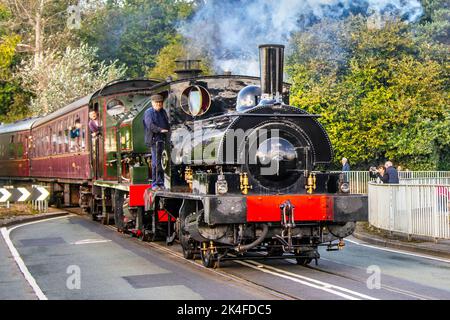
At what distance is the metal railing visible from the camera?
1691 cm

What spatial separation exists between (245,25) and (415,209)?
1404 centimetres

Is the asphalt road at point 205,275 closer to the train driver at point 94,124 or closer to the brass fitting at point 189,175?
the brass fitting at point 189,175

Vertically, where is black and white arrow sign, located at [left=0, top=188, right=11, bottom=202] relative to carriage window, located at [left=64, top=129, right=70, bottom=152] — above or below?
below

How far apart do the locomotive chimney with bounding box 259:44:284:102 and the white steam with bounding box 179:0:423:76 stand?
9592mm

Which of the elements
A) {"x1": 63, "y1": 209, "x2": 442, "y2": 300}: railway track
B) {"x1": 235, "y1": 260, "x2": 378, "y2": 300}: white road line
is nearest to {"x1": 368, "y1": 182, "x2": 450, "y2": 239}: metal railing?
{"x1": 63, "y1": 209, "x2": 442, "y2": 300}: railway track

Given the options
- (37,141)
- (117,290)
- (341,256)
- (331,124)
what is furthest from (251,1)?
(117,290)

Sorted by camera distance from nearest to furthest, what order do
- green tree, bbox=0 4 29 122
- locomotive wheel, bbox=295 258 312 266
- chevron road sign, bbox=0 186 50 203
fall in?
1. locomotive wheel, bbox=295 258 312 266
2. chevron road sign, bbox=0 186 50 203
3. green tree, bbox=0 4 29 122

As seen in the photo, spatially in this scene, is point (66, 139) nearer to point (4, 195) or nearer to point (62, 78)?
point (4, 195)

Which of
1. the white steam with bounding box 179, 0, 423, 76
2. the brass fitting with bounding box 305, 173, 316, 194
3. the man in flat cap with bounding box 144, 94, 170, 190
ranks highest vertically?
the white steam with bounding box 179, 0, 423, 76

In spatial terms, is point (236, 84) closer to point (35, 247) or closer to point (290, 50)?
point (35, 247)

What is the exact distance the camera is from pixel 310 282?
11422mm

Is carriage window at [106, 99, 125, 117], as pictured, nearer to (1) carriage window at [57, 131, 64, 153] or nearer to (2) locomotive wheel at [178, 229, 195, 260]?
(2) locomotive wheel at [178, 229, 195, 260]

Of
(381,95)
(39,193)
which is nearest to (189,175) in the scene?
(39,193)

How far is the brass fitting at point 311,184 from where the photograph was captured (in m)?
12.9
